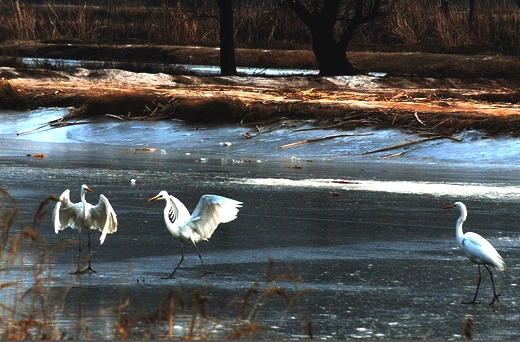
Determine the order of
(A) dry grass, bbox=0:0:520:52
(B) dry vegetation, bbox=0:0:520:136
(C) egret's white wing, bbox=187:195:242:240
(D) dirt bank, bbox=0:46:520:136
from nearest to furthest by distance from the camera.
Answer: (C) egret's white wing, bbox=187:195:242:240
(D) dirt bank, bbox=0:46:520:136
(B) dry vegetation, bbox=0:0:520:136
(A) dry grass, bbox=0:0:520:52

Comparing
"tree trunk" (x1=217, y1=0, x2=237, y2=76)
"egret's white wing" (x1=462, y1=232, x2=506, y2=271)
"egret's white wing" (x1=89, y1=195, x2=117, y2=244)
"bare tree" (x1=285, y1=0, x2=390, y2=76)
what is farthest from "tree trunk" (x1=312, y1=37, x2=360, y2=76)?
"egret's white wing" (x1=462, y1=232, x2=506, y2=271)

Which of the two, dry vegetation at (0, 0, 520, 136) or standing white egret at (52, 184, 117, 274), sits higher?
standing white egret at (52, 184, 117, 274)

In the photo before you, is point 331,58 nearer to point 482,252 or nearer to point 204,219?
point 204,219

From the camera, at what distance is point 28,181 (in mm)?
15758

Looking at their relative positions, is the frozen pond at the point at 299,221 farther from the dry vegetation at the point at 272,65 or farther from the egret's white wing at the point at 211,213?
the dry vegetation at the point at 272,65

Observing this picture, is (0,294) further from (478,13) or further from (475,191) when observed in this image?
(478,13)

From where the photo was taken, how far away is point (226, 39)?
3281cm

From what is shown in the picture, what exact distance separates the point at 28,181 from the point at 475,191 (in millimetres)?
5440

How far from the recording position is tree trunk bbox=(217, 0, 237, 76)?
32594mm

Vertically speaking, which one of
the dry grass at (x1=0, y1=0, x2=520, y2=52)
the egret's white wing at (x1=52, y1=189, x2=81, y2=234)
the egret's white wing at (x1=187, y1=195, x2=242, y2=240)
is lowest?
the dry grass at (x1=0, y1=0, x2=520, y2=52)

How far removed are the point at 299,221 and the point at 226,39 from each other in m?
20.2

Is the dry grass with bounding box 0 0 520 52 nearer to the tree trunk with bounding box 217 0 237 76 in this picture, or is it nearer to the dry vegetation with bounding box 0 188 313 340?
the tree trunk with bounding box 217 0 237 76

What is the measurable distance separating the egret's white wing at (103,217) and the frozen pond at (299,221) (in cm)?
27

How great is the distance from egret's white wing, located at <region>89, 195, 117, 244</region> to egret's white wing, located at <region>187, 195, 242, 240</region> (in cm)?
69
